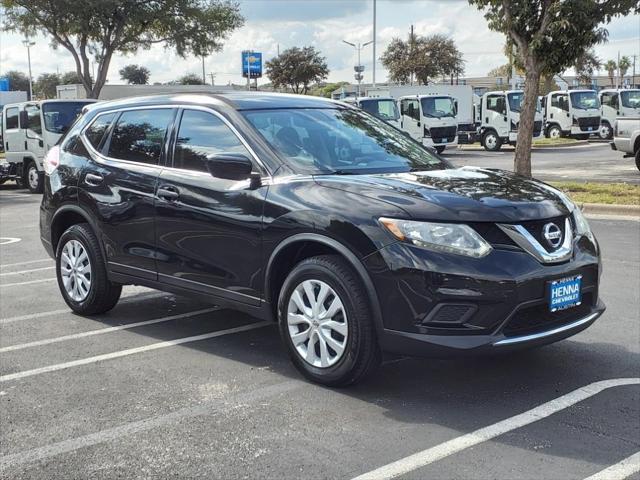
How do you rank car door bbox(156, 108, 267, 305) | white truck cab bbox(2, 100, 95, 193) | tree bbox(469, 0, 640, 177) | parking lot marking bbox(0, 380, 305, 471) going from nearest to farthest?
1. parking lot marking bbox(0, 380, 305, 471)
2. car door bbox(156, 108, 267, 305)
3. tree bbox(469, 0, 640, 177)
4. white truck cab bbox(2, 100, 95, 193)

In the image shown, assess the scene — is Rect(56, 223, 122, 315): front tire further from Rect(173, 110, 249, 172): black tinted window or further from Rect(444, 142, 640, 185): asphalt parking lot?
Rect(444, 142, 640, 185): asphalt parking lot

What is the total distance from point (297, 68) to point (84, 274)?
60.1m

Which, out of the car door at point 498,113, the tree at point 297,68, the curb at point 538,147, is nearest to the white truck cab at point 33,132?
the car door at point 498,113

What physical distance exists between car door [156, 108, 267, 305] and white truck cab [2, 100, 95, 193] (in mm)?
13315

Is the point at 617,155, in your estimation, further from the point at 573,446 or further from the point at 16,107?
the point at 573,446

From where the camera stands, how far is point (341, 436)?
3.63m

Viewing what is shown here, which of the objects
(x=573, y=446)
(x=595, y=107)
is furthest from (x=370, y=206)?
(x=595, y=107)

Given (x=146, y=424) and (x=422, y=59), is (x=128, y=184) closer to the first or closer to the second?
(x=146, y=424)

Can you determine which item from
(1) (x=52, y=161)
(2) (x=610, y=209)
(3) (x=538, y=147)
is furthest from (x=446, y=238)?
(3) (x=538, y=147)

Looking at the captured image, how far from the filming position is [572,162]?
2303 centimetres

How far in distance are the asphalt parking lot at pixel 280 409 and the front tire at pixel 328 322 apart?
162mm

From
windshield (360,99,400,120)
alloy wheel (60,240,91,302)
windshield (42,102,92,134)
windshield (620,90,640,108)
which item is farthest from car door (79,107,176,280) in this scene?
windshield (620,90,640,108)

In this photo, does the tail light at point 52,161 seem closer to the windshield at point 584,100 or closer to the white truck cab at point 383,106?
the white truck cab at point 383,106

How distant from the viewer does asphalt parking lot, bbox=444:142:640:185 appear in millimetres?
17725
